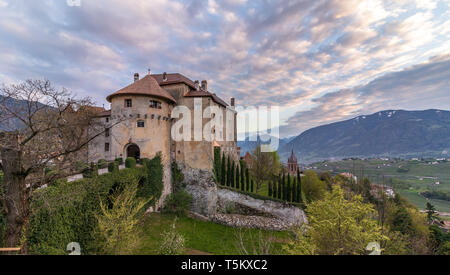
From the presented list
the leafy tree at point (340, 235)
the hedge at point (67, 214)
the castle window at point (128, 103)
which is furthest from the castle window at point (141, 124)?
the leafy tree at point (340, 235)

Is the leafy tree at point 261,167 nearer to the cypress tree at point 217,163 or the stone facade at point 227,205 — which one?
the stone facade at point 227,205

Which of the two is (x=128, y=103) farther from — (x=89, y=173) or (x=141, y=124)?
(x=89, y=173)

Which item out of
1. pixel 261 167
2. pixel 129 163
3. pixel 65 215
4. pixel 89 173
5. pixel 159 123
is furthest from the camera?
pixel 261 167

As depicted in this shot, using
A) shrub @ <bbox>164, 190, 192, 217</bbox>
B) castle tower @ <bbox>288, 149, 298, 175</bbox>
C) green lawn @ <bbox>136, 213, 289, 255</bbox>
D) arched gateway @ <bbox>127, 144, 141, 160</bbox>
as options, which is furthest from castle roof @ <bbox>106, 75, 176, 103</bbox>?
castle tower @ <bbox>288, 149, 298, 175</bbox>

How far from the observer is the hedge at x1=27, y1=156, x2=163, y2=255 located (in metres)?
9.01

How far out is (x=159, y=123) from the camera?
23250 millimetres

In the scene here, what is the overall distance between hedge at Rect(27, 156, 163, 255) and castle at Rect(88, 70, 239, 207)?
6.71 meters

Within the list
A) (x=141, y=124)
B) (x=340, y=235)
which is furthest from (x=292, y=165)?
(x=340, y=235)

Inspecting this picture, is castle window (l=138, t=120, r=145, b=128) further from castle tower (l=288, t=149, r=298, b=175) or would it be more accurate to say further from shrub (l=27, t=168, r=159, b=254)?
castle tower (l=288, t=149, r=298, b=175)

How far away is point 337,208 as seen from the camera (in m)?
10.8

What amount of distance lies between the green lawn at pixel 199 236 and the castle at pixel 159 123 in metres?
4.27

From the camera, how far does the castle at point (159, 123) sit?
2155 cm

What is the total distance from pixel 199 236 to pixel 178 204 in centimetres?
606
